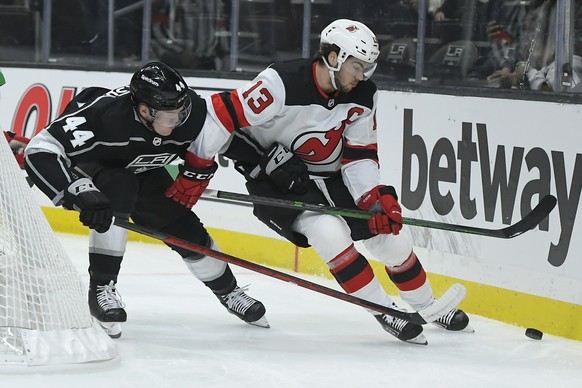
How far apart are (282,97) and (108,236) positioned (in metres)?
0.68

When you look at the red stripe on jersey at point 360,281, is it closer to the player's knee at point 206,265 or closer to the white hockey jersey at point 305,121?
the white hockey jersey at point 305,121

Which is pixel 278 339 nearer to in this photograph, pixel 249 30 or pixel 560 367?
pixel 560 367

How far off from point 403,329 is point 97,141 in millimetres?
1091

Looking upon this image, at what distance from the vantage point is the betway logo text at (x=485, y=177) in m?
4.01

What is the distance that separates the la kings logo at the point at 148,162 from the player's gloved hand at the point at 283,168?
30cm

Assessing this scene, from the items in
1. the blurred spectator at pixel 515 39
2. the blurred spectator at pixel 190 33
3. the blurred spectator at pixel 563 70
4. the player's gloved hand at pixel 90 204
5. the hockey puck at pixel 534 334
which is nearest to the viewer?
the player's gloved hand at pixel 90 204

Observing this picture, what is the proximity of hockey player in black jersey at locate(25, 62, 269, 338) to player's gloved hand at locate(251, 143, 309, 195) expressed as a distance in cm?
19

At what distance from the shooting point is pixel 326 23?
5.31m

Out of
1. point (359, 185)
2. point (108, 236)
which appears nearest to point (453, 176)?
point (359, 185)

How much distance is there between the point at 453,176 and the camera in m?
4.47

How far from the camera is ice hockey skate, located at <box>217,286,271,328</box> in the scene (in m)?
3.95

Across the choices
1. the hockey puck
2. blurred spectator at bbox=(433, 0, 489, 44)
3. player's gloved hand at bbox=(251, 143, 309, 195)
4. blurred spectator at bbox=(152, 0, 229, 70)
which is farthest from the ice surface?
blurred spectator at bbox=(152, 0, 229, 70)

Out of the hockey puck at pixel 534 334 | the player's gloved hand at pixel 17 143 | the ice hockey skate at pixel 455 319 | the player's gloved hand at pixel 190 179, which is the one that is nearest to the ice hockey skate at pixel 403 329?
the ice hockey skate at pixel 455 319

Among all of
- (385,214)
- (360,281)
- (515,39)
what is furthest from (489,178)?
(360,281)
